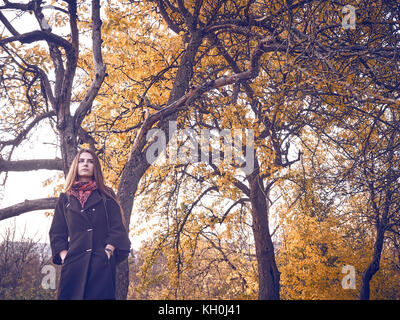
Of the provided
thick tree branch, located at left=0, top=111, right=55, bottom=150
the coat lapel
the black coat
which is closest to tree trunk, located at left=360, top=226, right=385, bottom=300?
the black coat

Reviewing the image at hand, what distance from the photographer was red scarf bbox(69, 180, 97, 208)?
3.54 m

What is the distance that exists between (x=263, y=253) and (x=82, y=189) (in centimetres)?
666

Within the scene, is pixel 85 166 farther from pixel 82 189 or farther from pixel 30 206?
pixel 30 206

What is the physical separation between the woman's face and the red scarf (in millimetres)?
90

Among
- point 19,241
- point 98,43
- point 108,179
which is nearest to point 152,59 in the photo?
point 98,43

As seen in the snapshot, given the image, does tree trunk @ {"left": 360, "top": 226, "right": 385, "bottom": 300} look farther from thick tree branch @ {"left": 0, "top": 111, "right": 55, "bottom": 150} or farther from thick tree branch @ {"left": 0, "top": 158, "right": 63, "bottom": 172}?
thick tree branch @ {"left": 0, "top": 111, "right": 55, "bottom": 150}

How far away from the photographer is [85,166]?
3672 millimetres

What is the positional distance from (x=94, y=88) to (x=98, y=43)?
751mm

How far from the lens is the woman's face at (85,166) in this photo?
367 cm

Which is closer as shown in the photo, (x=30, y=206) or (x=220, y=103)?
(x=30, y=206)

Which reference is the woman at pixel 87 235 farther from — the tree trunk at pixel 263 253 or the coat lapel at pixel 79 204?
the tree trunk at pixel 263 253

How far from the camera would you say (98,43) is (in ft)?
17.5

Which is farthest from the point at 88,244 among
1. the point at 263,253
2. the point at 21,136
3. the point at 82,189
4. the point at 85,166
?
the point at 263,253
